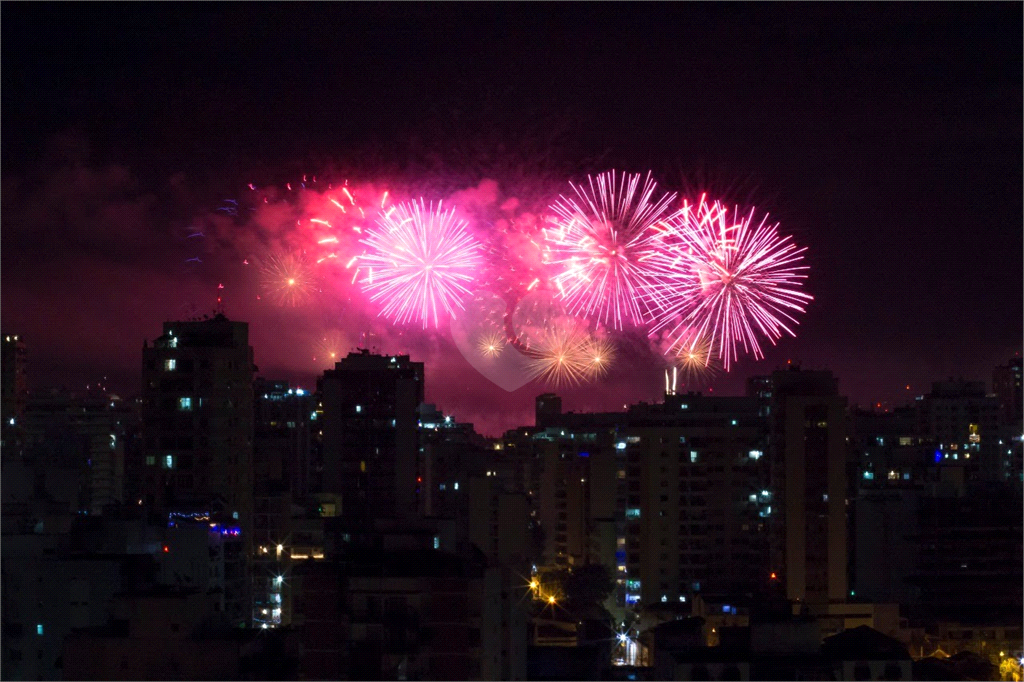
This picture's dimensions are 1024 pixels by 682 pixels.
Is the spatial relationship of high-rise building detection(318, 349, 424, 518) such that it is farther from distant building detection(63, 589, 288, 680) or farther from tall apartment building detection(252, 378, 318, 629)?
distant building detection(63, 589, 288, 680)

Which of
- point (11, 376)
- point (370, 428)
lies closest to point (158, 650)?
point (370, 428)

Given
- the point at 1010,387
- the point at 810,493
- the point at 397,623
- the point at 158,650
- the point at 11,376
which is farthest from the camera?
the point at 1010,387

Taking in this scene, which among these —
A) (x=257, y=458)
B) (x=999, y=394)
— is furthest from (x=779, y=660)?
(x=999, y=394)

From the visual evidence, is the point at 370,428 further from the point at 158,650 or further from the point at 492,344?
the point at 158,650

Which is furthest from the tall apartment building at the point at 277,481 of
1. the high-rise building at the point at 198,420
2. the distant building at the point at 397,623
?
the distant building at the point at 397,623

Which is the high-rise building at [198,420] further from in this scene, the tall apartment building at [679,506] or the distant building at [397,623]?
the tall apartment building at [679,506]

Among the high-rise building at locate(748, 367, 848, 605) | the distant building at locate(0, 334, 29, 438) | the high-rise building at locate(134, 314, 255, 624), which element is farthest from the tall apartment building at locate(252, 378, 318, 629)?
the high-rise building at locate(748, 367, 848, 605)

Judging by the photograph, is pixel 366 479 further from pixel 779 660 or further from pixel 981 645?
pixel 779 660
